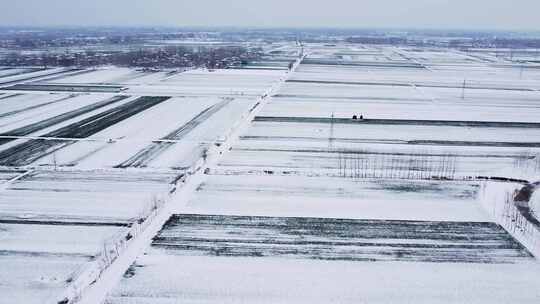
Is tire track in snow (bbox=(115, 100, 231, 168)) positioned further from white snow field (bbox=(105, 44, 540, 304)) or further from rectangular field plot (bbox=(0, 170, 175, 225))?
white snow field (bbox=(105, 44, 540, 304))

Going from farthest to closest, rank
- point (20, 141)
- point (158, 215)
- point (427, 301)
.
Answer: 1. point (20, 141)
2. point (158, 215)
3. point (427, 301)

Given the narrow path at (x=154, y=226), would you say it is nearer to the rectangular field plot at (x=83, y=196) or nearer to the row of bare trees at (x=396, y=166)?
the rectangular field plot at (x=83, y=196)

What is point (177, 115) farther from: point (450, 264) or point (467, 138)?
point (450, 264)

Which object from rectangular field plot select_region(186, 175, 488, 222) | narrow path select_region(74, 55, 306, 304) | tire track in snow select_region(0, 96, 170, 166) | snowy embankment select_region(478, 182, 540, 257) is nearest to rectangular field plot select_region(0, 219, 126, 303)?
narrow path select_region(74, 55, 306, 304)

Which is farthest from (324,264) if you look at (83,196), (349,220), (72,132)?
(72,132)

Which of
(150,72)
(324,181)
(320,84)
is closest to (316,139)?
(324,181)
